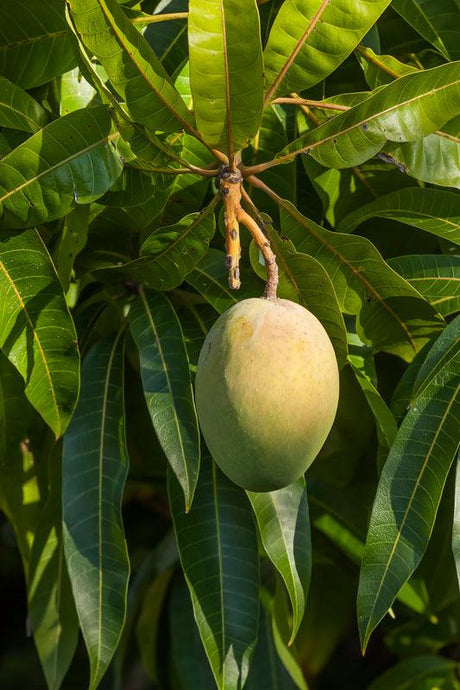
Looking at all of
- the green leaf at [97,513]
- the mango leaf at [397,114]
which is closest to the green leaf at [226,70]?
the mango leaf at [397,114]

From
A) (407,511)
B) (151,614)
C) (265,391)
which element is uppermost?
(265,391)

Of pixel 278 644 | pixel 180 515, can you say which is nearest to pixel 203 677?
pixel 278 644

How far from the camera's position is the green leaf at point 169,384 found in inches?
40.3

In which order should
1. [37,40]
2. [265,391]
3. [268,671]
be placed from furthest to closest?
1. [268,671]
2. [37,40]
3. [265,391]

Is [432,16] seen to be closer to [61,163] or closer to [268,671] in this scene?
[61,163]

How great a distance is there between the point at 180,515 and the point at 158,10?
2.04ft

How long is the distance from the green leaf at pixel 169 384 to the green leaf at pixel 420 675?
0.83 m

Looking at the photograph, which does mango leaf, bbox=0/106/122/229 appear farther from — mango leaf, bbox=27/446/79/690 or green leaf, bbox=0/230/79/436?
mango leaf, bbox=27/446/79/690

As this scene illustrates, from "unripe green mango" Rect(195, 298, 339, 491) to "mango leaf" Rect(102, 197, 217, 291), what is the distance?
0.18 meters

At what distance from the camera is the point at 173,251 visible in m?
1.02

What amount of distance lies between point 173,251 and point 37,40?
316 millimetres

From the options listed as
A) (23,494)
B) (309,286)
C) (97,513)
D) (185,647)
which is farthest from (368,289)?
(185,647)

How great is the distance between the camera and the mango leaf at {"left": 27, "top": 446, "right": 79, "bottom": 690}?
1.26 metres

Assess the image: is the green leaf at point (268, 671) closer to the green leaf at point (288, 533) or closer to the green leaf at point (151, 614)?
the green leaf at point (151, 614)
